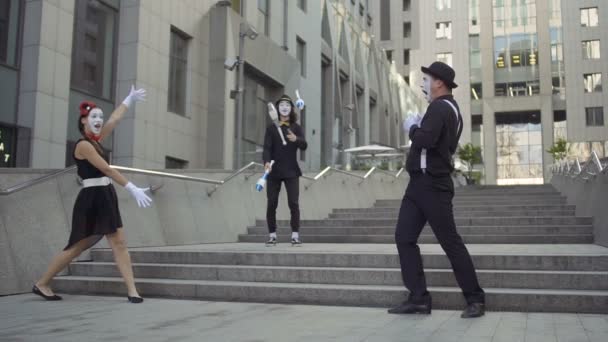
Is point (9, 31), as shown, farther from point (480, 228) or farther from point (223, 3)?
point (480, 228)

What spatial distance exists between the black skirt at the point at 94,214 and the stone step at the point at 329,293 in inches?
32.9

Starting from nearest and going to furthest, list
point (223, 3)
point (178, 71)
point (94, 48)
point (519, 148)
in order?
point (94, 48)
point (178, 71)
point (223, 3)
point (519, 148)

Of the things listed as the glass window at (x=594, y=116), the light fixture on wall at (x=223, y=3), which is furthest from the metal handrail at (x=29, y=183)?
the glass window at (x=594, y=116)

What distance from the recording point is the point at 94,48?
60.5 ft

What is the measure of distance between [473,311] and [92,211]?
12.0 feet

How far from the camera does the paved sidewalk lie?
165 inches

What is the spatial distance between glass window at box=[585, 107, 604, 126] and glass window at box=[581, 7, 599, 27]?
783 cm

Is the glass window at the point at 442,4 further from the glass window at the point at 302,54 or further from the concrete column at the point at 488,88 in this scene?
the glass window at the point at 302,54

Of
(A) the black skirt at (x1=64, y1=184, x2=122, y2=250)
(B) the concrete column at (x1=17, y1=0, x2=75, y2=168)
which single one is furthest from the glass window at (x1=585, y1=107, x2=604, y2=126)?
(A) the black skirt at (x1=64, y1=184, x2=122, y2=250)

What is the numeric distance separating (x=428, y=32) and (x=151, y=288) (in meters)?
62.1

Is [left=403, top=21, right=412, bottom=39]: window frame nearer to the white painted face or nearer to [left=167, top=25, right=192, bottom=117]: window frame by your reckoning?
[left=167, top=25, right=192, bottom=117]: window frame

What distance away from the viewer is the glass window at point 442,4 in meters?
64.0

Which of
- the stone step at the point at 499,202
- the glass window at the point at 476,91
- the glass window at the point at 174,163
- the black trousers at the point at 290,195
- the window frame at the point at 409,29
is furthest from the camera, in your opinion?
the window frame at the point at 409,29

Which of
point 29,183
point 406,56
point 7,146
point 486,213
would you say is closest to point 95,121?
point 29,183
